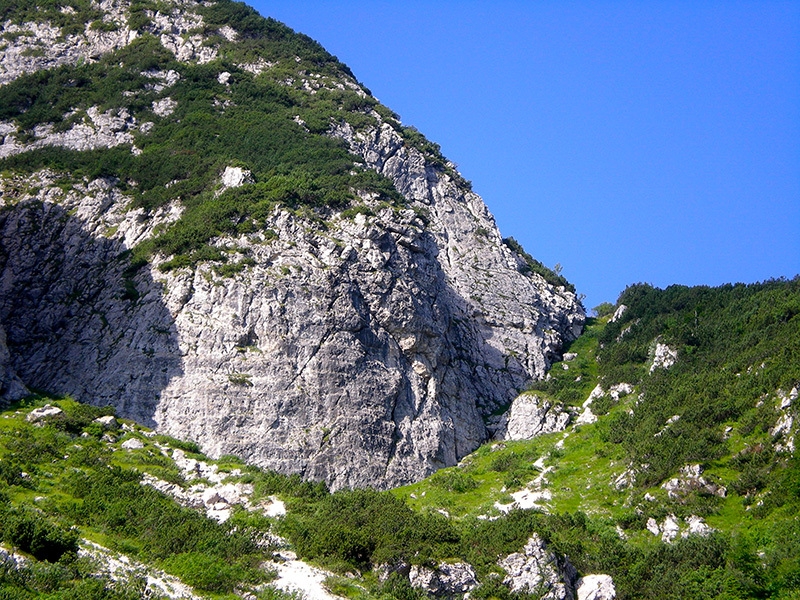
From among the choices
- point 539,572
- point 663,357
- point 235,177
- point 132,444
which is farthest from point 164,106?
point 539,572

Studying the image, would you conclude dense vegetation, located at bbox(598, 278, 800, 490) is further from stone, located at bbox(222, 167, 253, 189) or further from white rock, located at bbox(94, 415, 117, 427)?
stone, located at bbox(222, 167, 253, 189)

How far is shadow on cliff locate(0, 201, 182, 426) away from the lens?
54.0 metres

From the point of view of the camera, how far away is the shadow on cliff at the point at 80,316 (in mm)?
53969

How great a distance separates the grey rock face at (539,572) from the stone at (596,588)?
0.46m

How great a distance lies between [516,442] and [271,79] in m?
49.3

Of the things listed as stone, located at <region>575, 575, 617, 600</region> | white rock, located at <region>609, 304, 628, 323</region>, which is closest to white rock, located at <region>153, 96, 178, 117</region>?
white rock, located at <region>609, 304, 628, 323</region>

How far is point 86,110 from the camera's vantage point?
76.6 meters

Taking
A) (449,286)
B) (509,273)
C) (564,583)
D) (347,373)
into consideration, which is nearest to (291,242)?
(347,373)

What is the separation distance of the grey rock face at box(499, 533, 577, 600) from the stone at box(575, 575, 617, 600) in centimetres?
46

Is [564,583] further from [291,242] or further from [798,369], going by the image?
[291,242]

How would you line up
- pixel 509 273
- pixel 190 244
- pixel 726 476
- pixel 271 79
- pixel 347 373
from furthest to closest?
pixel 271 79, pixel 509 273, pixel 190 244, pixel 347 373, pixel 726 476

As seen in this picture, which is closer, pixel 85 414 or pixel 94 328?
pixel 85 414

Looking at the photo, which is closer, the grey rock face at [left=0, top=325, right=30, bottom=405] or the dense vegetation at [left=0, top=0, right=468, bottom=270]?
the grey rock face at [left=0, top=325, right=30, bottom=405]

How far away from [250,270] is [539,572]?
28.8 meters
